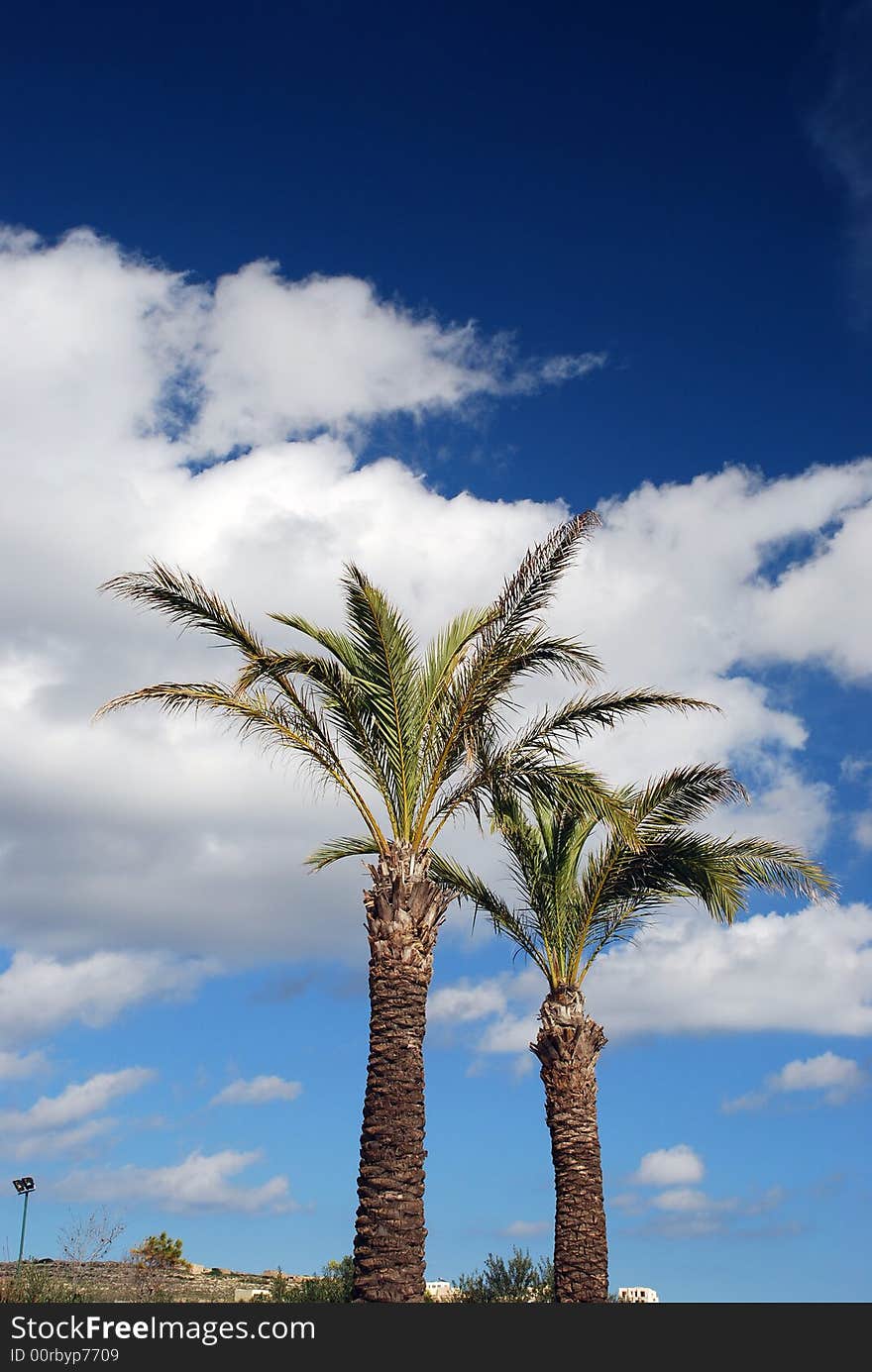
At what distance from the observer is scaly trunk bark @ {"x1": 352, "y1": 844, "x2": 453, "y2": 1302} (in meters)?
15.3

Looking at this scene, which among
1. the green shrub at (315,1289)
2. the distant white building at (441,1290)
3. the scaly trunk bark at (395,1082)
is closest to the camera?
the scaly trunk bark at (395,1082)

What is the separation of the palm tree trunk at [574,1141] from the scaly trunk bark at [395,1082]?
17.1 feet

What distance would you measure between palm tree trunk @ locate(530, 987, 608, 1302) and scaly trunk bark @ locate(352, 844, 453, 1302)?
5223mm

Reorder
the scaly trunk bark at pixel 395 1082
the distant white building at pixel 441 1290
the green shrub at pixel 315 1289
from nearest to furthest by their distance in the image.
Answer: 1. the scaly trunk bark at pixel 395 1082
2. the green shrub at pixel 315 1289
3. the distant white building at pixel 441 1290

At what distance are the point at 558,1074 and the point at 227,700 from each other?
→ 9.05 meters

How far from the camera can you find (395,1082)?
16141 millimetres

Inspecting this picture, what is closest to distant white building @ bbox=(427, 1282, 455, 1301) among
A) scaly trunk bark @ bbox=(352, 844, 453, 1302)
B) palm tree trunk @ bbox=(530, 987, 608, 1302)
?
palm tree trunk @ bbox=(530, 987, 608, 1302)

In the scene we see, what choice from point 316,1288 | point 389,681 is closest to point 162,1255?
point 316,1288

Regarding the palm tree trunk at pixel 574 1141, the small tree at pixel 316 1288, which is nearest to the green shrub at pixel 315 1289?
the small tree at pixel 316 1288

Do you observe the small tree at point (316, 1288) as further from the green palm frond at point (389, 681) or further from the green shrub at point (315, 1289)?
the green palm frond at point (389, 681)

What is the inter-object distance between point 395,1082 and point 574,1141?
6.04 meters

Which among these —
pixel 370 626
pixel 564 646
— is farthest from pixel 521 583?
pixel 370 626

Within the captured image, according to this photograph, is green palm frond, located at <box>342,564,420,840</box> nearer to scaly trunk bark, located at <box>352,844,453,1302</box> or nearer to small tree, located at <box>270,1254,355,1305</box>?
scaly trunk bark, located at <box>352,844,453,1302</box>

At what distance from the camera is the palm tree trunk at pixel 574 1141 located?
1997cm
